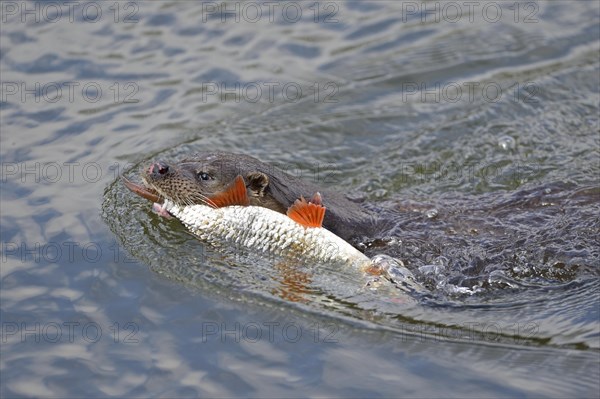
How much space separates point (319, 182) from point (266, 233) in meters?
2.20

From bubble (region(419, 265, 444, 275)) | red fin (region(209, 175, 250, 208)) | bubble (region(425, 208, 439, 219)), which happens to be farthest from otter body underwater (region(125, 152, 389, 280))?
bubble (region(425, 208, 439, 219))

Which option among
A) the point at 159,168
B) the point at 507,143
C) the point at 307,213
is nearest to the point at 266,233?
the point at 307,213

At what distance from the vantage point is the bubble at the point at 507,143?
1001 centimetres

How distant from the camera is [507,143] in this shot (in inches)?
396

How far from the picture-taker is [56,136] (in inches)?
390

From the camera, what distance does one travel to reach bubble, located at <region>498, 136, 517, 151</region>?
10013 millimetres

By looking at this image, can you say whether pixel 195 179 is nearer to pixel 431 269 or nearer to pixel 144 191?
pixel 144 191

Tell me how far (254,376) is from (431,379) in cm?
112

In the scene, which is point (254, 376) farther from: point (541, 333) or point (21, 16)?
point (21, 16)

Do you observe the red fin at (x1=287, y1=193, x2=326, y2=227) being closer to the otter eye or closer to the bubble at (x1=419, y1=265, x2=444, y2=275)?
the otter eye

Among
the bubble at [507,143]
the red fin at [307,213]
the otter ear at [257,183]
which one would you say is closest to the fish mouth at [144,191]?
the otter ear at [257,183]

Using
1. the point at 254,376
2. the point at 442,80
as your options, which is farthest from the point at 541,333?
the point at 442,80

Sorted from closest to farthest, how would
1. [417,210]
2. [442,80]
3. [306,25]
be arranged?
[417,210] < [442,80] < [306,25]

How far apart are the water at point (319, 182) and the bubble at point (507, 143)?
0.06m
